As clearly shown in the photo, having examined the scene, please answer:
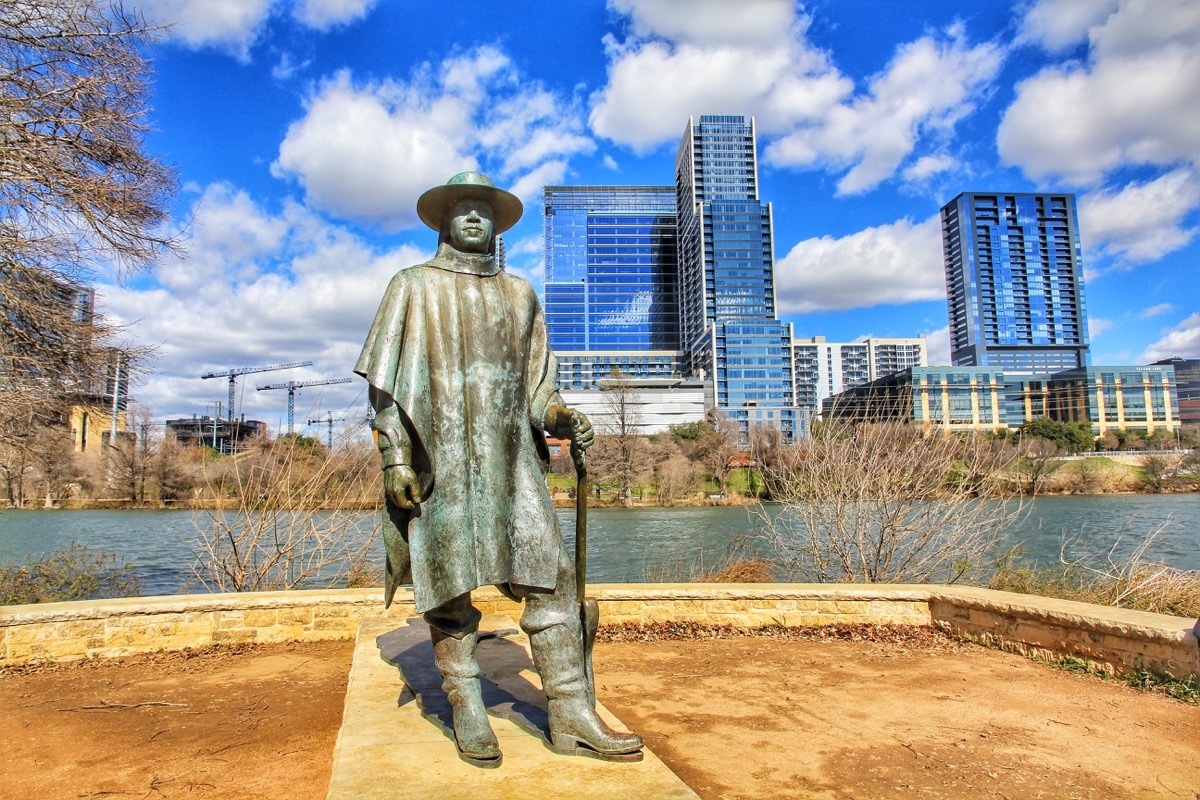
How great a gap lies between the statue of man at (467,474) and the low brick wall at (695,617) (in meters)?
3.90

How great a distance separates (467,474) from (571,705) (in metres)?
1.04

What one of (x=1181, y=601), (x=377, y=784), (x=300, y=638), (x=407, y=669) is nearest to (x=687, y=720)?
(x=407, y=669)

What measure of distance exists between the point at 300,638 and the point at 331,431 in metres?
4.04

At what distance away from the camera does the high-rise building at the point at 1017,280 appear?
162250 millimetres

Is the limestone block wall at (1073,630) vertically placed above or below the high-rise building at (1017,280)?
below

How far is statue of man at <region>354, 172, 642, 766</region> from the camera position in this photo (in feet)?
9.89

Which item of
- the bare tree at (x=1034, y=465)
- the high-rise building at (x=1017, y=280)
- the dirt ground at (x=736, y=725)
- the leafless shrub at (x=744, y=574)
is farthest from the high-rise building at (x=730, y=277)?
the dirt ground at (x=736, y=725)

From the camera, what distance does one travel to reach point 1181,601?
7137 mm

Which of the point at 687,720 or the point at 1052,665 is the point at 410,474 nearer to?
the point at 687,720

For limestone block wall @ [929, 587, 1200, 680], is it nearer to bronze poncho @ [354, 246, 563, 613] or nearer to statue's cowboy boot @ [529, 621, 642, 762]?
statue's cowboy boot @ [529, 621, 642, 762]

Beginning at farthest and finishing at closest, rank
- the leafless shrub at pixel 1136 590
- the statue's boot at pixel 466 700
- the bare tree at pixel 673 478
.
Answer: the bare tree at pixel 673 478
the leafless shrub at pixel 1136 590
the statue's boot at pixel 466 700

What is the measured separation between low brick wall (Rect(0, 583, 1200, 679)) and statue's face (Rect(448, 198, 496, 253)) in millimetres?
4369

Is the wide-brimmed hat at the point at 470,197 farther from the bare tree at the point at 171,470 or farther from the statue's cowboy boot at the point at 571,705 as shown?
the bare tree at the point at 171,470

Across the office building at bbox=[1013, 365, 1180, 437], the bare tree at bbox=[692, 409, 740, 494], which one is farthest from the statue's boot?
the office building at bbox=[1013, 365, 1180, 437]
